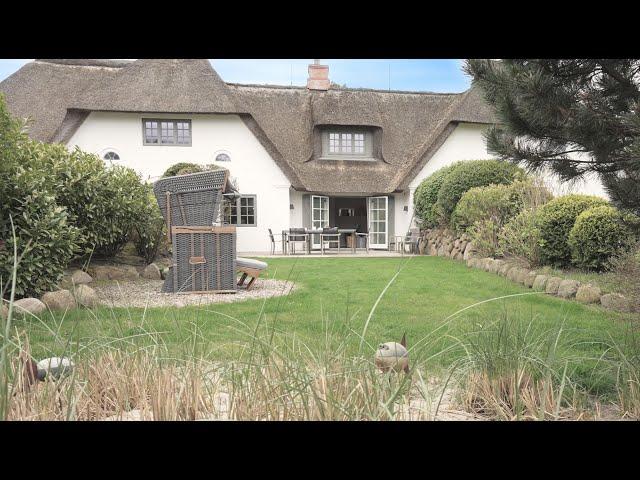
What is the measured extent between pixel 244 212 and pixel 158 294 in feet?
28.8

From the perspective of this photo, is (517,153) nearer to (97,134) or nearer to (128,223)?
(128,223)

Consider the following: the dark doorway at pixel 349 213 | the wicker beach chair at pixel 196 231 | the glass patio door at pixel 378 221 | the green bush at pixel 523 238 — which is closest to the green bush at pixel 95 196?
the wicker beach chair at pixel 196 231

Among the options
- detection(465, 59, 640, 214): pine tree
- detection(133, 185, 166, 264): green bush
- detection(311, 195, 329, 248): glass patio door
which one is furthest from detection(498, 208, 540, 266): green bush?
detection(311, 195, 329, 248): glass patio door

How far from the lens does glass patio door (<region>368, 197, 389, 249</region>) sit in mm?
15508

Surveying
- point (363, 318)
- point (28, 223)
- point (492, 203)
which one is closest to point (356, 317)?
point (363, 318)

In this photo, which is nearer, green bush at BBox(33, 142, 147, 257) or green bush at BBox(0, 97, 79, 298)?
green bush at BBox(0, 97, 79, 298)

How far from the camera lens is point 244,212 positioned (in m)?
14.6

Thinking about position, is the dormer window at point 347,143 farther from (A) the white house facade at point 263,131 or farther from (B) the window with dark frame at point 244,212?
(B) the window with dark frame at point 244,212

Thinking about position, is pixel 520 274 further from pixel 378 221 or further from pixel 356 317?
pixel 378 221

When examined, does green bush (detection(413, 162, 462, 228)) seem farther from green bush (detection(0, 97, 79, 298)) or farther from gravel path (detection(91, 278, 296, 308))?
green bush (detection(0, 97, 79, 298))

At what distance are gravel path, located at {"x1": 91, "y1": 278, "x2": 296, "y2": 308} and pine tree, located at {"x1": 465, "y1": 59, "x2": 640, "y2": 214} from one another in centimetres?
304
